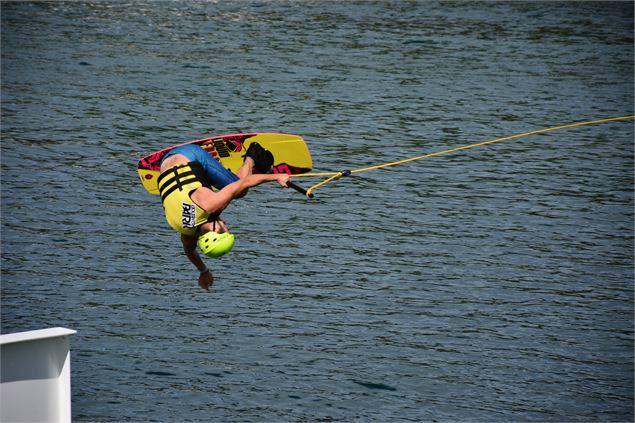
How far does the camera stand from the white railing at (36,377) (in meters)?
10.1

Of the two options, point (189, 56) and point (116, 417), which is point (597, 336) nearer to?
point (116, 417)

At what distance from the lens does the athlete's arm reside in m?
13.2

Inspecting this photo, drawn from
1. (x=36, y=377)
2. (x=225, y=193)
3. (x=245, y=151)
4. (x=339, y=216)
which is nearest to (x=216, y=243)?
(x=225, y=193)

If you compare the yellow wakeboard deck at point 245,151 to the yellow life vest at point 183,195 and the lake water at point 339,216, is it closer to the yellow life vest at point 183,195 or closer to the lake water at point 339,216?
the yellow life vest at point 183,195

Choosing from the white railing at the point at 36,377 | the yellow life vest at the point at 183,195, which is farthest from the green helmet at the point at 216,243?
the white railing at the point at 36,377

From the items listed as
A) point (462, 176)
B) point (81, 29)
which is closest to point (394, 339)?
point (462, 176)

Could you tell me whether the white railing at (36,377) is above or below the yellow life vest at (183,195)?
below

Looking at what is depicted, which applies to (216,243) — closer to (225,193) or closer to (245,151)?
(225,193)

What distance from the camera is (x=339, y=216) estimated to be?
2391cm

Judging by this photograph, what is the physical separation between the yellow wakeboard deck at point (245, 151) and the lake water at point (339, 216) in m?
3.25

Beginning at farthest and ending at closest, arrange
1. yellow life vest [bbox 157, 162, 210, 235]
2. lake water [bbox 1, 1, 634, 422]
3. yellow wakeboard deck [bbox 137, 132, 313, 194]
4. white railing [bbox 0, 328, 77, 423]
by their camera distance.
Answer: lake water [bbox 1, 1, 634, 422] → yellow wakeboard deck [bbox 137, 132, 313, 194] → yellow life vest [bbox 157, 162, 210, 235] → white railing [bbox 0, 328, 77, 423]

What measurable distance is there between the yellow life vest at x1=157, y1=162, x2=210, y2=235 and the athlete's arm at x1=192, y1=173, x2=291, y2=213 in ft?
0.33

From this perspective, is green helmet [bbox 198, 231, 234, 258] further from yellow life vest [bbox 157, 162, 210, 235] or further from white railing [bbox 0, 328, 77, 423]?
white railing [bbox 0, 328, 77, 423]

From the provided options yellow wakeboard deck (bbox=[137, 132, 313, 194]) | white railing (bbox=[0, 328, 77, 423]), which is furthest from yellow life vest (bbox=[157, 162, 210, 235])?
white railing (bbox=[0, 328, 77, 423])
